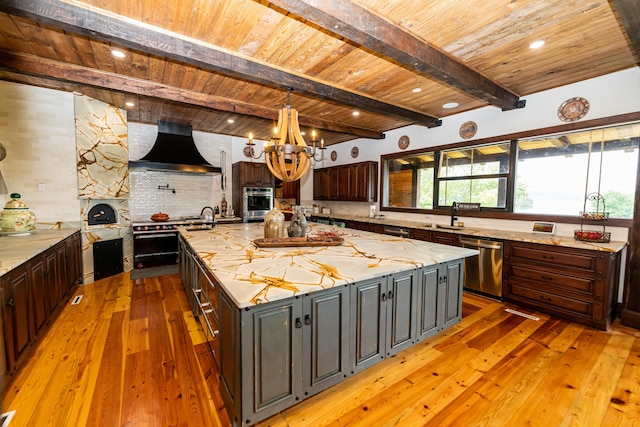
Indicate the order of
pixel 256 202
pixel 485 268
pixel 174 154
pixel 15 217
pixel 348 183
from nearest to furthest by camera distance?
pixel 15 217, pixel 485 268, pixel 174 154, pixel 256 202, pixel 348 183

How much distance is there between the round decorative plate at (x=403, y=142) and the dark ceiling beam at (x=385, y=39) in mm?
2157

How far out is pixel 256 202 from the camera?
5.95 meters

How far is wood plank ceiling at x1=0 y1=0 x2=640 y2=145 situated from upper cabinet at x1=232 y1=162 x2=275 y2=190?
6.93ft

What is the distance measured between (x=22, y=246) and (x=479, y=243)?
16.2 ft

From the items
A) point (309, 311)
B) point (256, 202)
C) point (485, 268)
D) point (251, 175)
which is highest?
point (251, 175)

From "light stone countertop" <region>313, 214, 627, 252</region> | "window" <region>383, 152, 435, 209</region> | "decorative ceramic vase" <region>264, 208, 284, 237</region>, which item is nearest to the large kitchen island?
"decorative ceramic vase" <region>264, 208, 284, 237</region>

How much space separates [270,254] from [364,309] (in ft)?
2.84

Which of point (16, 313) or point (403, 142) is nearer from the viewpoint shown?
point (16, 313)

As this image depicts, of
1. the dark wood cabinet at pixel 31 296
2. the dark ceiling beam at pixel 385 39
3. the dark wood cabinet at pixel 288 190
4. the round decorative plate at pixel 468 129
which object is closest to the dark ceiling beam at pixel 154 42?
the dark ceiling beam at pixel 385 39

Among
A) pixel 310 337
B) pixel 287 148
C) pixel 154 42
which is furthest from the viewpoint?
pixel 287 148

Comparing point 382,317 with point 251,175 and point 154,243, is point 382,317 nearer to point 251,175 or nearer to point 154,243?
point 154,243

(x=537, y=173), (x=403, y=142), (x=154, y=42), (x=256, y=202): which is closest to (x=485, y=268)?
(x=537, y=173)

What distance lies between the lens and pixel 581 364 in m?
2.16

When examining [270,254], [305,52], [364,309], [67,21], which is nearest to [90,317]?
[270,254]
